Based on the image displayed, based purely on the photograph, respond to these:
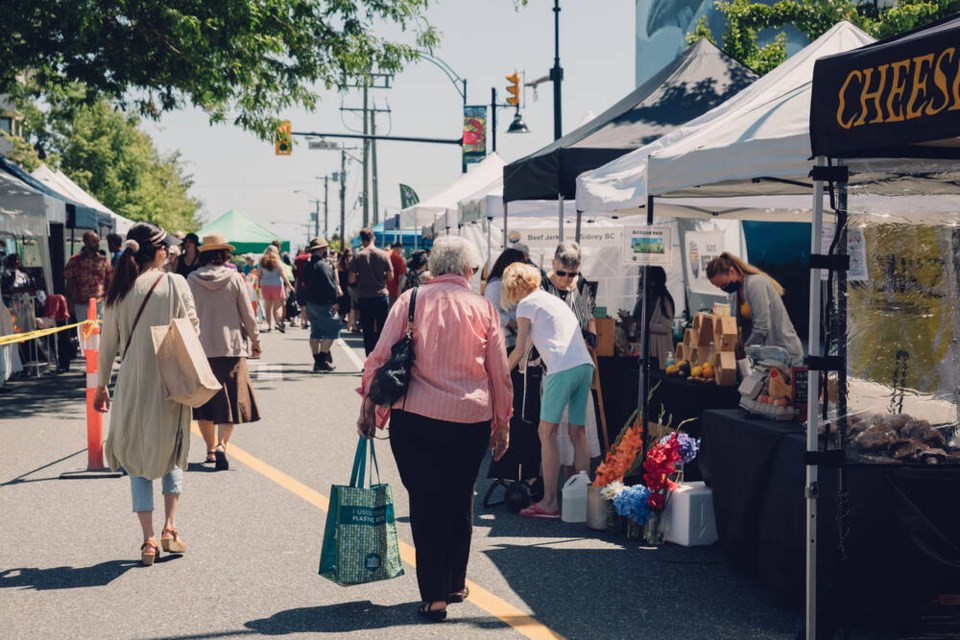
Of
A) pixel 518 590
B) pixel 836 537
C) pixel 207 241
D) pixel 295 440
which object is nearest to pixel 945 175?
pixel 836 537

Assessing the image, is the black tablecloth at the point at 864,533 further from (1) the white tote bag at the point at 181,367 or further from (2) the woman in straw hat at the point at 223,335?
(2) the woman in straw hat at the point at 223,335

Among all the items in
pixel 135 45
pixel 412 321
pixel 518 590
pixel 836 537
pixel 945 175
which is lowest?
pixel 518 590

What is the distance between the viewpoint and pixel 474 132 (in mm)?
36344

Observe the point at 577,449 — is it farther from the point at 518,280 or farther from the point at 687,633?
the point at 687,633

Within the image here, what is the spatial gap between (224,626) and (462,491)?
128 centimetres

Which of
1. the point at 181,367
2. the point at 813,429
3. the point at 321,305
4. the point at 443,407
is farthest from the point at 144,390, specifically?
the point at 321,305

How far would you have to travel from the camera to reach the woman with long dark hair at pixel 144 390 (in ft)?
21.1

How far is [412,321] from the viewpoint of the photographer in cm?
554

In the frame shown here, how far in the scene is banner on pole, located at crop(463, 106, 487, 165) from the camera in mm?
36125

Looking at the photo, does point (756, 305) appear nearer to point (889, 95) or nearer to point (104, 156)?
point (889, 95)

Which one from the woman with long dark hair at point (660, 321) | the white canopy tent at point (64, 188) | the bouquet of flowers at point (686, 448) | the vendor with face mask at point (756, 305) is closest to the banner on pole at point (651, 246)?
the vendor with face mask at point (756, 305)

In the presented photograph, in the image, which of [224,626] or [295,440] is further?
[295,440]

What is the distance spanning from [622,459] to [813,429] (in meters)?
2.91

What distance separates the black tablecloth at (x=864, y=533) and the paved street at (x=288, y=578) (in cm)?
30
